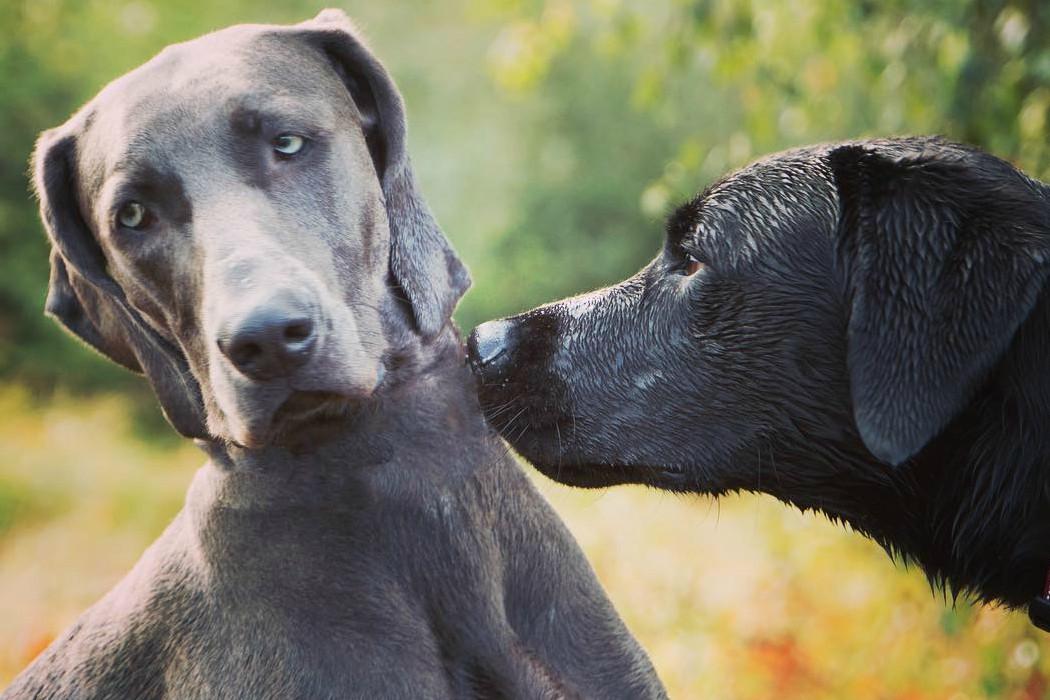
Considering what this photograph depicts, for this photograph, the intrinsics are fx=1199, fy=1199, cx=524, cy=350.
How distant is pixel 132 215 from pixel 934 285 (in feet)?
5.39

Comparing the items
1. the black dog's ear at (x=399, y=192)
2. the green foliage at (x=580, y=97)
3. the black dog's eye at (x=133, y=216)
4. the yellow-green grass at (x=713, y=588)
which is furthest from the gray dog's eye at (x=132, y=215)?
the green foliage at (x=580, y=97)

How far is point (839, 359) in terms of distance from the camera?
2.69 metres

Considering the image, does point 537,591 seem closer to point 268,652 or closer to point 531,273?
point 268,652

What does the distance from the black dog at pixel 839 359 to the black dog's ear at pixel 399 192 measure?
0.67 ft

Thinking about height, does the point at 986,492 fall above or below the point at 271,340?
below

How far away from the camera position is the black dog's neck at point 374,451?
8.28 feet

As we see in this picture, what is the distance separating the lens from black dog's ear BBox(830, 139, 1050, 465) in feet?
7.54

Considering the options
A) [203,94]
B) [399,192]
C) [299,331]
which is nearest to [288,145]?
[203,94]

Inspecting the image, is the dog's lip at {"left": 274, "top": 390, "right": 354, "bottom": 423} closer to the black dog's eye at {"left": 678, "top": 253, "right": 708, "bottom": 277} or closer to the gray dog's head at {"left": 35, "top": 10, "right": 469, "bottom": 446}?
the gray dog's head at {"left": 35, "top": 10, "right": 469, "bottom": 446}

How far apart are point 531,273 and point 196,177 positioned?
699 cm

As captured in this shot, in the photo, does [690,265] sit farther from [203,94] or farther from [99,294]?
[99,294]

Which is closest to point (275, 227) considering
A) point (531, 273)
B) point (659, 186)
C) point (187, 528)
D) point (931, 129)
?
point (187, 528)

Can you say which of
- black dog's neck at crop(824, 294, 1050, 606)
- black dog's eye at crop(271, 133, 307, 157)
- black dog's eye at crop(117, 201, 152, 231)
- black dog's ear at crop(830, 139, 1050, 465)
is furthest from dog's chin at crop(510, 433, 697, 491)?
black dog's eye at crop(117, 201, 152, 231)

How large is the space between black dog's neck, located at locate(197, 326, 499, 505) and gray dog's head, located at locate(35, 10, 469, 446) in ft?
0.16
